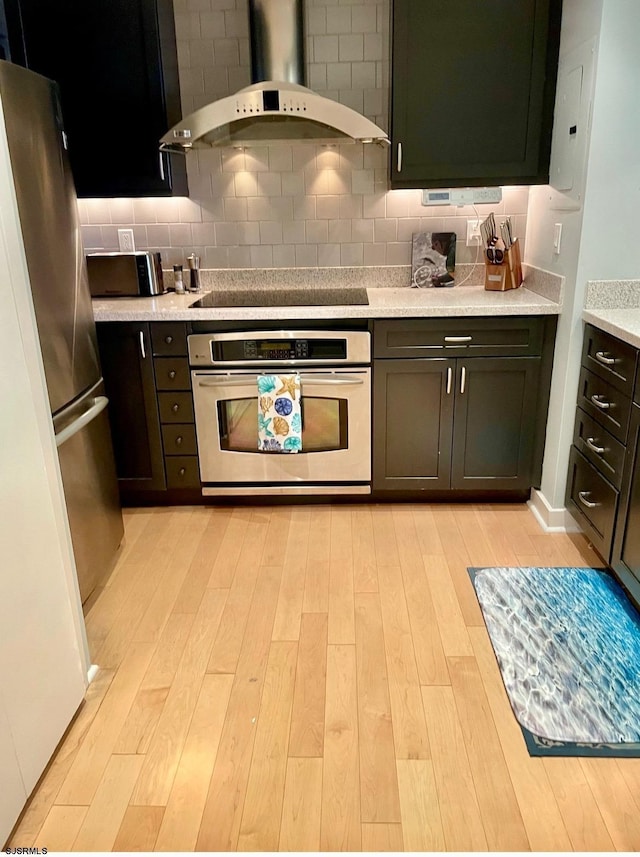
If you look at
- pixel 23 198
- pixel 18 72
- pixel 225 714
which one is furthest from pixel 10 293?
pixel 225 714

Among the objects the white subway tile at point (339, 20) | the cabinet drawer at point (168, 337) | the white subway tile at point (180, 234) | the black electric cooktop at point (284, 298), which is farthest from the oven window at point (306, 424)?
the white subway tile at point (339, 20)

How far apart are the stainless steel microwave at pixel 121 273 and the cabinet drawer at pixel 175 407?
60 centimetres

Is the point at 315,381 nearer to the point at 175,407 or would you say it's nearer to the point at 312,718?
the point at 175,407

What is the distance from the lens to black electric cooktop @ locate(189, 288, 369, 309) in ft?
9.73

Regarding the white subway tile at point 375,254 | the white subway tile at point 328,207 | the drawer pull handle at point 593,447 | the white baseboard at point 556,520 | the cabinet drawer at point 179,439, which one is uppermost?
the white subway tile at point 328,207

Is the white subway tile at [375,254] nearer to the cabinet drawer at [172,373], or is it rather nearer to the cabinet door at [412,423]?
the cabinet door at [412,423]

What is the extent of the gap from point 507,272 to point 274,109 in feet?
4.37

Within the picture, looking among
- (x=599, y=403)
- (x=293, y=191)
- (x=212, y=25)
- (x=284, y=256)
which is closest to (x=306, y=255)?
(x=284, y=256)

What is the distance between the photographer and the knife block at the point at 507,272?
3057 mm

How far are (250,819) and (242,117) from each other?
2.48 metres

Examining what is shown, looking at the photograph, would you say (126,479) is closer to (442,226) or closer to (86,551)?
(86,551)

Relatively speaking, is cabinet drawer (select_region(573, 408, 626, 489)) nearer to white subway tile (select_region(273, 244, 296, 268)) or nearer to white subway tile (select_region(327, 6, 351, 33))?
white subway tile (select_region(273, 244, 296, 268))

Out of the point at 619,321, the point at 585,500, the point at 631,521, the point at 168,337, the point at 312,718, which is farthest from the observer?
the point at 168,337

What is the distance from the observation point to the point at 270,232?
330cm
